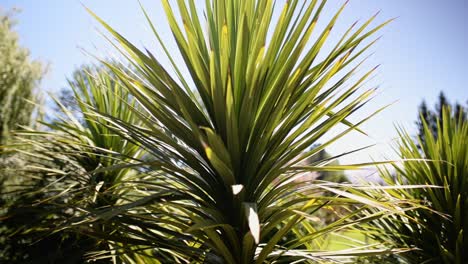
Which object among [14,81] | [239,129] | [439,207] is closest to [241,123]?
[239,129]

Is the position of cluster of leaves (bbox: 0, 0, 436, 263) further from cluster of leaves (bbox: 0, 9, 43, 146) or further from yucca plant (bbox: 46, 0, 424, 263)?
cluster of leaves (bbox: 0, 9, 43, 146)

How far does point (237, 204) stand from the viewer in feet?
4.40

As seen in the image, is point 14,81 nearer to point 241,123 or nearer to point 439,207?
point 241,123

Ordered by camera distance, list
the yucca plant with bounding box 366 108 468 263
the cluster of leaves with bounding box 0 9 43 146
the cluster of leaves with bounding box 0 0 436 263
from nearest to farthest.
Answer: the cluster of leaves with bounding box 0 0 436 263 → the yucca plant with bounding box 366 108 468 263 → the cluster of leaves with bounding box 0 9 43 146

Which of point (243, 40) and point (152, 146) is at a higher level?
point (243, 40)

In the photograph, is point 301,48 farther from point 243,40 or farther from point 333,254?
point 333,254

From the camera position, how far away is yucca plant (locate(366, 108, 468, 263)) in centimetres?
207

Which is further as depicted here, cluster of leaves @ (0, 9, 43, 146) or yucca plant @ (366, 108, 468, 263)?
cluster of leaves @ (0, 9, 43, 146)

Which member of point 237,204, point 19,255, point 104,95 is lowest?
point 19,255

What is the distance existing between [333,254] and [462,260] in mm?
1235

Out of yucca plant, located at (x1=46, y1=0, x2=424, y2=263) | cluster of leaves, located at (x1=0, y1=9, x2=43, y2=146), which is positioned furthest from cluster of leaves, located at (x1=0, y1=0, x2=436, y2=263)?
cluster of leaves, located at (x1=0, y1=9, x2=43, y2=146)

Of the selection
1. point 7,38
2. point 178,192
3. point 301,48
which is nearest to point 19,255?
point 178,192

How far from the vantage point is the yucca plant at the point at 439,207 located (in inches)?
81.4

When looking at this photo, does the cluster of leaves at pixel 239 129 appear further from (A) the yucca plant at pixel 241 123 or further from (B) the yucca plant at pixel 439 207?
(B) the yucca plant at pixel 439 207
